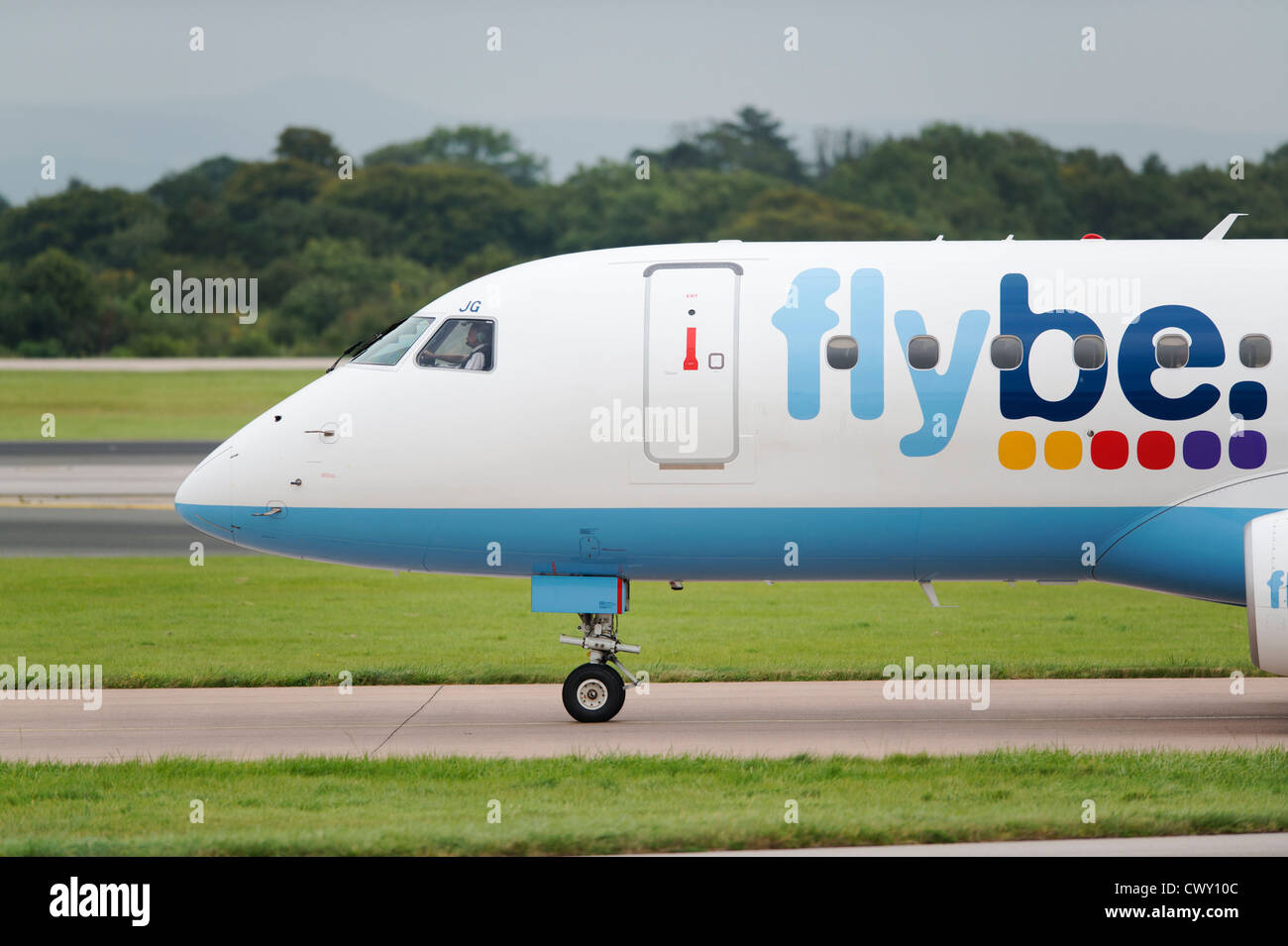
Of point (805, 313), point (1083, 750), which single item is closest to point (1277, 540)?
point (1083, 750)

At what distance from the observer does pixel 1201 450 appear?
13.5 m

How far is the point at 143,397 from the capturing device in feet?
204

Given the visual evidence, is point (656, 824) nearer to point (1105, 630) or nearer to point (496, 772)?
point (496, 772)

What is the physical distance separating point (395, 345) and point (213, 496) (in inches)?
86.5

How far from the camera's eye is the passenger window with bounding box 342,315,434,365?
14391mm

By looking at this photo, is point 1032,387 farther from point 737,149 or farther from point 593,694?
point 737,149

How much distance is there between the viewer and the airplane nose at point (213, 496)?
558 inches

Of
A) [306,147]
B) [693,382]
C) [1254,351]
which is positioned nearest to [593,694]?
[693,382]

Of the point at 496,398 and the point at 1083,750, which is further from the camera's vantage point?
the point at 496,398

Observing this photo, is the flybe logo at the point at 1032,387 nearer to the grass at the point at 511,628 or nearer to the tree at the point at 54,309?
the grass at the point at 511,628

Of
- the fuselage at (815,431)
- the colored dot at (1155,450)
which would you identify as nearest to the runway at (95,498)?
the fuselage at (815,431)

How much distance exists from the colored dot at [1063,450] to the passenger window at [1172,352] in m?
1.02
